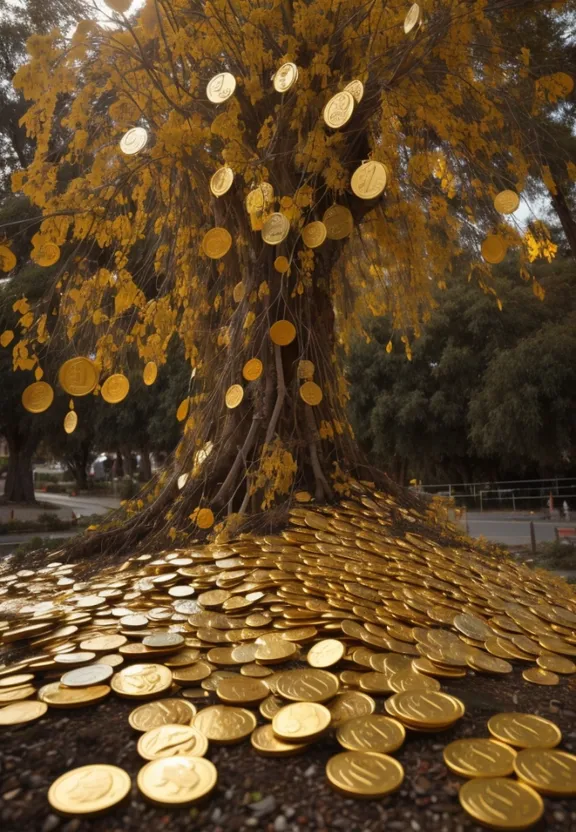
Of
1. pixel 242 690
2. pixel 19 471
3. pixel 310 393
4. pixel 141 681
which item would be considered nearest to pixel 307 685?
pixel 242 690

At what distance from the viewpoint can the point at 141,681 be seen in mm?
1655

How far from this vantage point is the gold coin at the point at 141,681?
5.27ft

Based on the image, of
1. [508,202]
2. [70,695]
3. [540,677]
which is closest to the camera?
[70,695]

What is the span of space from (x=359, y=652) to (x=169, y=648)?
61 centimetres

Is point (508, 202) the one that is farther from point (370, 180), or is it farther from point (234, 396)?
point (234, 396)

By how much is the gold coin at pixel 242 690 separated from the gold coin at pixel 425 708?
345 millimetres

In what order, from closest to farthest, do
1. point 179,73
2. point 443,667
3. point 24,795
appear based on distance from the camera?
point 24,795
point 443,667
point 179,73

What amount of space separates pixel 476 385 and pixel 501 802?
A: 48.2ft

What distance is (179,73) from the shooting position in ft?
14.2

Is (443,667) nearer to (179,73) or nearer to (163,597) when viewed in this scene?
(163,597)

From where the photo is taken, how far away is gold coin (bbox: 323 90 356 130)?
3.11m

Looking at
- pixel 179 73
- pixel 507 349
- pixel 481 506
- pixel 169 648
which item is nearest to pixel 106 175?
pixel 179 73

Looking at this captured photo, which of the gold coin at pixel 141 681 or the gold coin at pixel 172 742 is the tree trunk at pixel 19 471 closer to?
the gold coin at pixel 141 681

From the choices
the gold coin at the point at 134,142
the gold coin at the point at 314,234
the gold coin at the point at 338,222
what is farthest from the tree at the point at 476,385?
the gold coin at the point at 134,142
